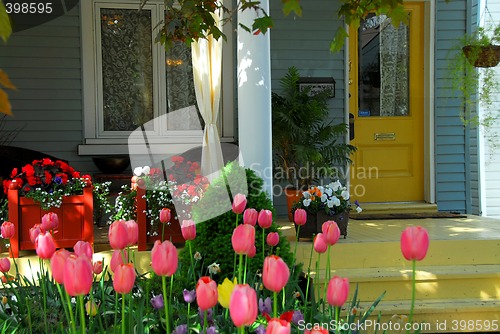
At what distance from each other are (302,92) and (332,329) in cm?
436

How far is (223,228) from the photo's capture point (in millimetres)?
3557

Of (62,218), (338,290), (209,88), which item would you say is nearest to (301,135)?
(209,88)

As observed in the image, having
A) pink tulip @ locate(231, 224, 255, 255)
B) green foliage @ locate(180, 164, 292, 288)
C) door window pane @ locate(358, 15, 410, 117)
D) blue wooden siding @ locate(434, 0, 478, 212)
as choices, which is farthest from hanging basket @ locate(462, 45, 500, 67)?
pink tulip @ locate(231, 224, 255, 255)

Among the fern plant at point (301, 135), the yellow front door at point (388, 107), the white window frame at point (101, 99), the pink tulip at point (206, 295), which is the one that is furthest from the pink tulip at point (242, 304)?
the yellow front door at point (388, 107)

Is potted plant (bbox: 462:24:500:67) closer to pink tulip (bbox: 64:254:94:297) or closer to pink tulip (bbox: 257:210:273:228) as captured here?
pink tulip (bbox: 257:210:273:228)

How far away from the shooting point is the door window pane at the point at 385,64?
6.77 meters

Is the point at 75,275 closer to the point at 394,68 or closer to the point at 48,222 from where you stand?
the point at 48,222

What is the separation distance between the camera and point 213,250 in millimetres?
3527

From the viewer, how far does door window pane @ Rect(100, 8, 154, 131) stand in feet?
20.7

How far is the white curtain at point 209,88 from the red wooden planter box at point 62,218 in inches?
39.0

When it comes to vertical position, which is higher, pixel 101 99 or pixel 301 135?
pixel 101 99

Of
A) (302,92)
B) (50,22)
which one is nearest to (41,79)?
(50,22)

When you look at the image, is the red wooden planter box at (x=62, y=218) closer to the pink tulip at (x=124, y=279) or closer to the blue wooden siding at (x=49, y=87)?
the blue wooden siding at (x=49, y=87)

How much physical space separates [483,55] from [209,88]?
3.11 meters
